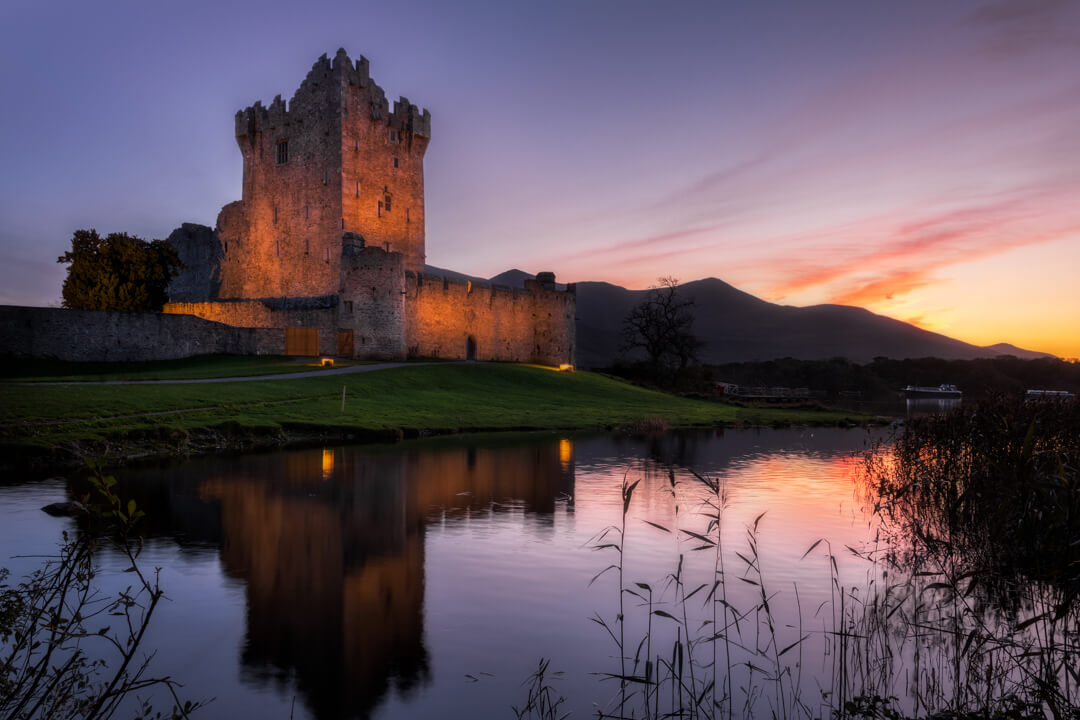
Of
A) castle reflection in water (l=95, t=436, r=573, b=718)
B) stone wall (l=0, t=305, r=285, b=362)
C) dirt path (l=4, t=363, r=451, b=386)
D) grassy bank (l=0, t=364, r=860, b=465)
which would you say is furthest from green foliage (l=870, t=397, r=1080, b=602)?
stone wall (l=0, t=305, r=285, b=362)

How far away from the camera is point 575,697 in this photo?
616 centimetres

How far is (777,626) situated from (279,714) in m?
5.14

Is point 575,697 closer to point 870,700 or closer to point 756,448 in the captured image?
point 870,700

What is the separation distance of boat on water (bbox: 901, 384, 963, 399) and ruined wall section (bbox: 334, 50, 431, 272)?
65861 millimetres

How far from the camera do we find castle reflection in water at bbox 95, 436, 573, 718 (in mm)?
6930

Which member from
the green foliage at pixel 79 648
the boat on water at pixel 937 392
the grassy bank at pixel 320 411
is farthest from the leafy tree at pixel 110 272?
the boat on water at pixel 937 392

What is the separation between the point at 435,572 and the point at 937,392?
95818 mm

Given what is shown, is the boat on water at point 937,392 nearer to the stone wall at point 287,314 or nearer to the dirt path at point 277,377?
the dirt path at point 277,377

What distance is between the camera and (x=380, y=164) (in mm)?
58312

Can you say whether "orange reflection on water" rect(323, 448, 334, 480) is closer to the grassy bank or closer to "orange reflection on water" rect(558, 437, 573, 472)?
the grassy bank

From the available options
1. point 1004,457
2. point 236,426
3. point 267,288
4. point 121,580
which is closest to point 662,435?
point 236,426

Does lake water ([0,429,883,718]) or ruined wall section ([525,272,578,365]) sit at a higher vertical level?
ruined wall section ([525,272,578,365])

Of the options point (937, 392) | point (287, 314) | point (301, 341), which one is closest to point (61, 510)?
point (301, 341)

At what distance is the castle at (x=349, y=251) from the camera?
5084cm
